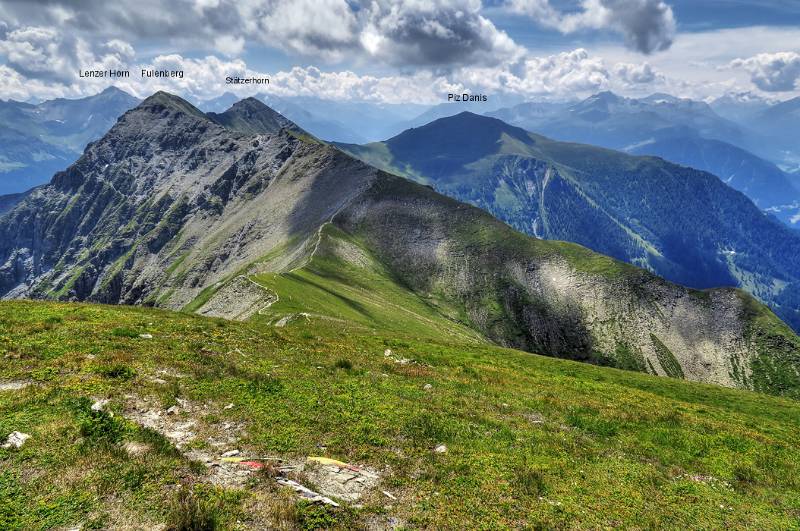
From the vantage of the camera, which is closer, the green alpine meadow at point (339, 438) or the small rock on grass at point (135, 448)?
the green alpine meadow at point (339, 438)

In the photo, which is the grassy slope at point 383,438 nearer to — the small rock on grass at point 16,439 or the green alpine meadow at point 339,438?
the green alpine meadow at point 339,438

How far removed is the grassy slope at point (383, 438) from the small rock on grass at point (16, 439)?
27 cm

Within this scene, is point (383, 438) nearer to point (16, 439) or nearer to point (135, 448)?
point (135, 448)

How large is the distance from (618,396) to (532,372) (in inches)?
277

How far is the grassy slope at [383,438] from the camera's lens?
12227 mm

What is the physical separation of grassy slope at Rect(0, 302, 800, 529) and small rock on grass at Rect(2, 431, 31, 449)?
27 centimetres

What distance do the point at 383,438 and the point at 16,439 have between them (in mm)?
12026

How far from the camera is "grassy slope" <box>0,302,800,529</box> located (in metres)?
12.2

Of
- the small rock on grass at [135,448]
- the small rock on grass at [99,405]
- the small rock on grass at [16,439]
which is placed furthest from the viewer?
the small rock on grass at [99,405]

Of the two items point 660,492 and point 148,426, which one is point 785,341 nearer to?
point 660,492

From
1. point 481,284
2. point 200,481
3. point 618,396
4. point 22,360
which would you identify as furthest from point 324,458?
point 481,284

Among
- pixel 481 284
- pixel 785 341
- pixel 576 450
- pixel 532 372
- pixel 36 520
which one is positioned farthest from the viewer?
pixel 481 284

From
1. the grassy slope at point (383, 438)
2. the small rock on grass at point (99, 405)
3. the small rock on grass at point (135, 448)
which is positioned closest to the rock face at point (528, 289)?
the grassy slope at point (383, 438)

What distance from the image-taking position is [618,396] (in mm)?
30797
